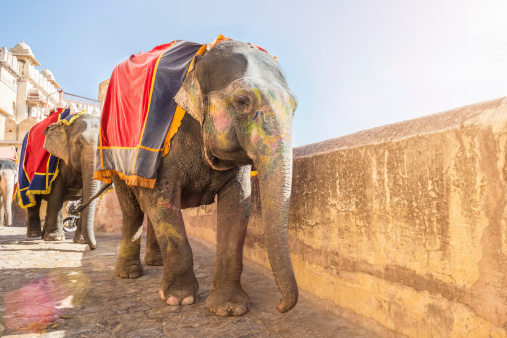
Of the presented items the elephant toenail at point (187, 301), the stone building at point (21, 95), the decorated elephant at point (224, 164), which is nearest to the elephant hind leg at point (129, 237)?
the decorated elephant at point (224, 164)

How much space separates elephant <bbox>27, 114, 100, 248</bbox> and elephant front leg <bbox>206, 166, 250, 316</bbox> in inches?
148

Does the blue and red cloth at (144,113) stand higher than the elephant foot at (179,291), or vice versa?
the blue and red cloth at (144,113)

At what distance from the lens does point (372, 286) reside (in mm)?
2271

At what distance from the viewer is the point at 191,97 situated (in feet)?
9.60

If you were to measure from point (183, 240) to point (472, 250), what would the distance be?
80.6 inches

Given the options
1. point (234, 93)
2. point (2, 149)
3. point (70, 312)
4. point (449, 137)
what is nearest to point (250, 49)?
point (234, 93)

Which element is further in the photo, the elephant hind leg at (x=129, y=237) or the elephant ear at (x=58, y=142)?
the elephant ear at (x=58, y=142)

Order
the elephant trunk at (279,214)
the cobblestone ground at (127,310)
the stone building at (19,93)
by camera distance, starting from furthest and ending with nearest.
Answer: the stone building at (19,93) < the cobblestone ground at (127,310) < the elephant trunk at (279,214)

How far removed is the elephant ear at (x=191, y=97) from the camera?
283cm

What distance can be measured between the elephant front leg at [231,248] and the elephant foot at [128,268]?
4.37 ft

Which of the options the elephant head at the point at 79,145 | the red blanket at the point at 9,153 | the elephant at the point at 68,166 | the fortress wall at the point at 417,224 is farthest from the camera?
the red blanket at the point at 9,153

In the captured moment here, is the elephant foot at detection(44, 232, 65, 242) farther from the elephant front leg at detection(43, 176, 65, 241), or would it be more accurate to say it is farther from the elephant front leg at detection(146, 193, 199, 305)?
the elephant front leg at detection(146, 193, 199, 305)

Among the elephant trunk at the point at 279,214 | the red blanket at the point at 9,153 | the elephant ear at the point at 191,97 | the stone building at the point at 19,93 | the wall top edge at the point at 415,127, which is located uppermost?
the stone building at the point at 19,93

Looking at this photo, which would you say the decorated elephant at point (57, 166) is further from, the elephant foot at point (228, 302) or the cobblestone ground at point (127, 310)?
the elephant foot at point (228, 302)
